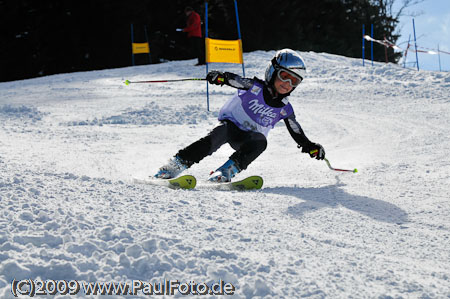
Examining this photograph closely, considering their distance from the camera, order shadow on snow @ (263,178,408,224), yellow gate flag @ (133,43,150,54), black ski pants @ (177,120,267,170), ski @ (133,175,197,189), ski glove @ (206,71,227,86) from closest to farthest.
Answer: shadow on snow @ (263,178,408,224) < ski @ (133,175,197,189) < black ski pants @ (177,120,267,170) < ski glove @ (206,71,227,86) < yellow gate flag @ (133,43,150,54)

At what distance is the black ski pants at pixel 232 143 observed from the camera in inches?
149

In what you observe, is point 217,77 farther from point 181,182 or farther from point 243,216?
point 243,216

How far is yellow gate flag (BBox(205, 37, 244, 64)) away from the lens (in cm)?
883

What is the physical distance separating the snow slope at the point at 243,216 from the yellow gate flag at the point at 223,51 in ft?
8.95

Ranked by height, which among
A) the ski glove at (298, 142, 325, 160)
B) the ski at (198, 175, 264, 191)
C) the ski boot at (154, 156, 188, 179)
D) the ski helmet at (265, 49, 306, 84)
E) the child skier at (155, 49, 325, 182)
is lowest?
the ski at (198, 175, 264, 191)

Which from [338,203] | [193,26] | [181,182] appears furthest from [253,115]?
[193,26]

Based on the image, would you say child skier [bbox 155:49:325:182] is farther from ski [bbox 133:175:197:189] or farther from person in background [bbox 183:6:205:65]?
person in background [bbox 183:6:205:65]

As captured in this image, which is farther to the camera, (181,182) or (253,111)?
(253,111)

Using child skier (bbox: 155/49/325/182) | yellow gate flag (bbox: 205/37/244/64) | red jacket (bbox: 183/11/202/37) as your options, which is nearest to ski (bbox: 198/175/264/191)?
child skier (bbox: 155/49/325/182)

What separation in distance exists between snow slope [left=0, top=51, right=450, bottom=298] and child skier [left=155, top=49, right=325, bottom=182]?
350mm

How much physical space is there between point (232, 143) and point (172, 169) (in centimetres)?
66

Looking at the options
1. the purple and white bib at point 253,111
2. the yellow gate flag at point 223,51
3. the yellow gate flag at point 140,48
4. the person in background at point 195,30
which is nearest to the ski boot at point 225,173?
the purple and white bib at point 253,111

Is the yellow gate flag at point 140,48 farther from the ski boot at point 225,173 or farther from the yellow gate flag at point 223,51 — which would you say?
the ski boot at point 225,173

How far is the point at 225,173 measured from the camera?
12.1 feet
